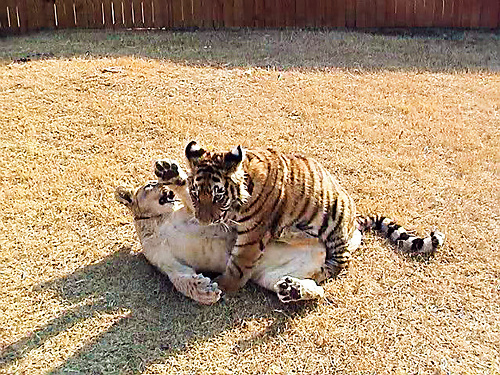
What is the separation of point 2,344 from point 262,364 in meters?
1.16

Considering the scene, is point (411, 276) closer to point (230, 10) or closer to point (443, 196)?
point (443, 196)

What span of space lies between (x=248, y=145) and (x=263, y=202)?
195cm

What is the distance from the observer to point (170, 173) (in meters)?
3.57

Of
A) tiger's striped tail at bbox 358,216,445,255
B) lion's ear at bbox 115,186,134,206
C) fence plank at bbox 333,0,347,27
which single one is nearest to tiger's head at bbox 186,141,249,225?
lion's ear at bbox 115,186,134,206

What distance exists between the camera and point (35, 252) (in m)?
3.90

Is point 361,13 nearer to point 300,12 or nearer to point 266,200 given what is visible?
point 300,12

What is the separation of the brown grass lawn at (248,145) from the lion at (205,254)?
3.8 inches

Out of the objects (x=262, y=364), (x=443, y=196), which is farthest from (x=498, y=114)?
(x=262, y=364)

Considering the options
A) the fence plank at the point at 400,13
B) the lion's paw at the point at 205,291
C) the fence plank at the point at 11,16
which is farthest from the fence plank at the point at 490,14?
the lion's paw at the point at 205,291

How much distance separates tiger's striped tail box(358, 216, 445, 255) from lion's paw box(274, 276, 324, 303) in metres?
0.78

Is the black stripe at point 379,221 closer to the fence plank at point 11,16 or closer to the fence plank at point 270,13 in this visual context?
the fence plank at point 270,13

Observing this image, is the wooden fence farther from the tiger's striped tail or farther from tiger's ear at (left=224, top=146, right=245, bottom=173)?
tiger's ear at (left=224, top=146, right=245, bottom=173)

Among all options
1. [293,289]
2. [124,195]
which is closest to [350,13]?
[124,195]

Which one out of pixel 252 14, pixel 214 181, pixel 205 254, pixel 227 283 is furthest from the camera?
pixel 252 14
